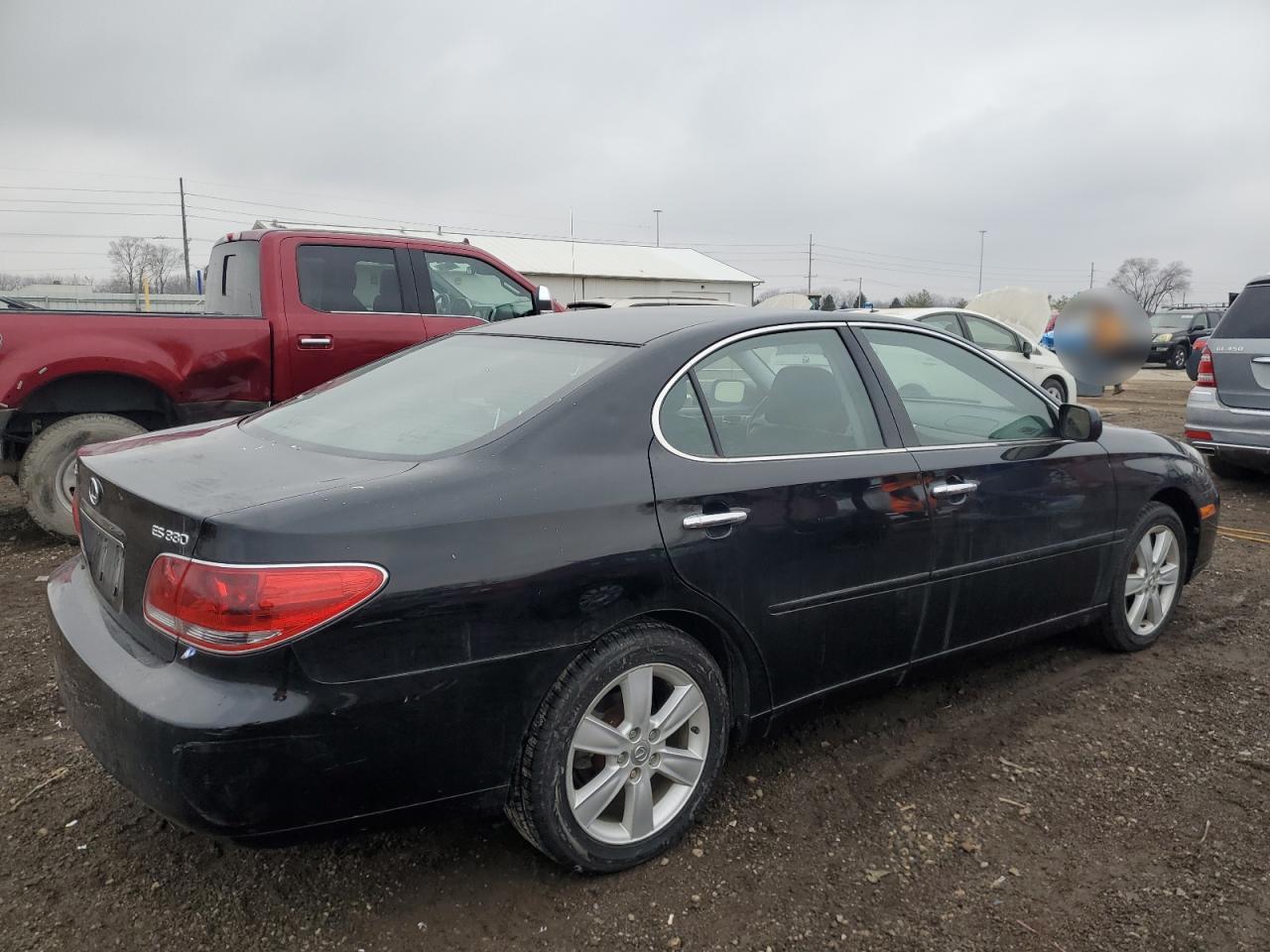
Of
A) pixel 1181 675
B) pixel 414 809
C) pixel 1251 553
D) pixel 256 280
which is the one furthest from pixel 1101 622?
pixel 256 280

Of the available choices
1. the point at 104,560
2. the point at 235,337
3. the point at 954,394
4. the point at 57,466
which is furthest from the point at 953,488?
the point at 57,466

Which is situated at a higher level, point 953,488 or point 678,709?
point 953,488

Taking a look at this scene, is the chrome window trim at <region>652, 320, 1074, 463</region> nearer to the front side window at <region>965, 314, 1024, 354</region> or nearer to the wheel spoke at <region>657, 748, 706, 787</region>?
the wheel spoke at <region>657, 748, 706, 787</region>

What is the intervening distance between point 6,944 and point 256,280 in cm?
484

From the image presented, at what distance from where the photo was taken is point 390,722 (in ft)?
6.95

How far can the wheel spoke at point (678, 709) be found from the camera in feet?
8.41

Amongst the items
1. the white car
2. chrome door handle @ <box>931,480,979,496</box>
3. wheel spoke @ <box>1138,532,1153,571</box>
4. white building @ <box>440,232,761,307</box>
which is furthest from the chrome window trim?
white building @ <box>440,232,761,307</box>

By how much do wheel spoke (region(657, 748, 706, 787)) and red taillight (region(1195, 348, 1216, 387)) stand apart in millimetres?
6773

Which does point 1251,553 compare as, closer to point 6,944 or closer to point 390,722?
point 390,722

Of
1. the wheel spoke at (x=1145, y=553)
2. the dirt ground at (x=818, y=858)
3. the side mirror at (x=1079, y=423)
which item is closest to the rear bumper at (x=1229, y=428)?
the wheel spoke at (x=1145, y=553)

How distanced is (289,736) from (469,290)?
5319mm

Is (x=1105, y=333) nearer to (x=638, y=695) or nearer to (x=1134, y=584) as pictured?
(x=1134, y=584)

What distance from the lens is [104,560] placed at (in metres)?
2.47

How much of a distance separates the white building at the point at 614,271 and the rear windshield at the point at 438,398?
33.7 meters
